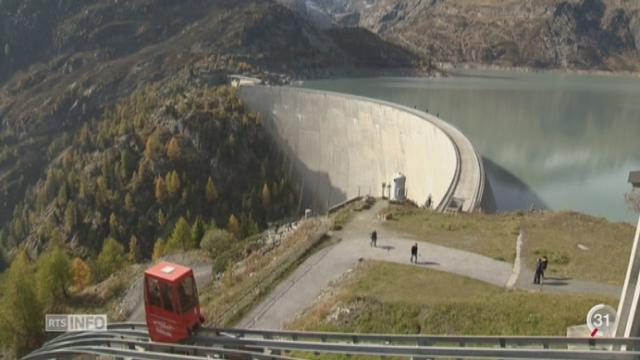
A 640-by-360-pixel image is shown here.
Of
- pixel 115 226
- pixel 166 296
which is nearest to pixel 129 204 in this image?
pixel 115 226

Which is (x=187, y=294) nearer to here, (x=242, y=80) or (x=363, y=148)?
(x=363, y=148)

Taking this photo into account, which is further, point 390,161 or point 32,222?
point 32,222

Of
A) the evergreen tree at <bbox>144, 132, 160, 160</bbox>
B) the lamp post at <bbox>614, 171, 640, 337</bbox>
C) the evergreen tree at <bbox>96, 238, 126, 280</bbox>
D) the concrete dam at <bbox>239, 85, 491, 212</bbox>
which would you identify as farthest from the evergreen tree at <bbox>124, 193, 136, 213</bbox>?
the lamp post at <bbox>614, 171, 640, 337</bbox>

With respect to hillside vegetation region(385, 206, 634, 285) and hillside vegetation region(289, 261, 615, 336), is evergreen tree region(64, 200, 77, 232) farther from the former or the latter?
hillside vegetation region(289, 261, 615, 336)

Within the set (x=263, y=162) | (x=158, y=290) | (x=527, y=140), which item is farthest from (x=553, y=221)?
(x=263, y=162)

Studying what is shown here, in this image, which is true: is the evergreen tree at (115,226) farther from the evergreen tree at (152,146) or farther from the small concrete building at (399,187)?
the small concrete building at (399,187)

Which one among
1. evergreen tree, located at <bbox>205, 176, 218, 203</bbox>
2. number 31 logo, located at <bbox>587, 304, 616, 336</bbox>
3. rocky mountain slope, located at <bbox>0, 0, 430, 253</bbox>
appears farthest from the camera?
rocky mountain slope, located at <bbox>0, 0, 430, 253</bbox>

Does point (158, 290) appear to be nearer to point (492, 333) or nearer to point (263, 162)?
point (492, 333)

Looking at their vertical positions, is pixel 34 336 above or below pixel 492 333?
below
